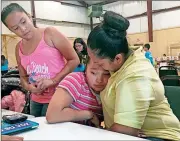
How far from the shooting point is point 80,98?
3.53 ft

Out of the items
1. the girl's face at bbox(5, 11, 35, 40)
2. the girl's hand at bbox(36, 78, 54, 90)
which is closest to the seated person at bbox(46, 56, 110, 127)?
the girl's hand at bbox(36, 78, 54, 90)

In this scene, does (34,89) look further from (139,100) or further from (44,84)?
(139,100)

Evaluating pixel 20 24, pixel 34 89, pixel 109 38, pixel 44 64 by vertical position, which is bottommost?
pixel 34 89

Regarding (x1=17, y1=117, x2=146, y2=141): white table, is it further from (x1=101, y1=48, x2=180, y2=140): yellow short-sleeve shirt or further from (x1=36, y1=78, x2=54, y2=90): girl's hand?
(x1=36, y1=78, x2=54, y2=90): girl's hand

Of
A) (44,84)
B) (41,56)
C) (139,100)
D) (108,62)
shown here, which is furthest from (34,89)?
(139,100)

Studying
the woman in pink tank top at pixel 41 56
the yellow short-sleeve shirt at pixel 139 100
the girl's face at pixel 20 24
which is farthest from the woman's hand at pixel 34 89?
the yellow short-sleeve shirt at pixel 139 100

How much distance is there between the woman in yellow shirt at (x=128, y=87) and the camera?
86cm

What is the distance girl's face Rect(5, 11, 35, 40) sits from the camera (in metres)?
1.32

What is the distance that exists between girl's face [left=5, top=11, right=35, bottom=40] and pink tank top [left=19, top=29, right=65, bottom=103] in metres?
0.09

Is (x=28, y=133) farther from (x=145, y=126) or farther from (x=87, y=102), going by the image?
(x=145, y=126)

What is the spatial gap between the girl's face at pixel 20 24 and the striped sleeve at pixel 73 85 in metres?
0.47

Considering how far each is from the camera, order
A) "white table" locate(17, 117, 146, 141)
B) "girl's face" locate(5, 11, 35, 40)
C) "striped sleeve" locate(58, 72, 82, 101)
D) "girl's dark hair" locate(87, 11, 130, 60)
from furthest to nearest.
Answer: "girl's face" locate(5, 11, 35, 40) < "striped sleeve" locate(58, 72, 82, 101) < "girl's dark hair" locate(87, 11, 130, 60) < "white table" locate(17, 117, 146, 141)

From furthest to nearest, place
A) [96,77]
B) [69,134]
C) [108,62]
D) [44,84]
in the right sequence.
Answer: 1. [44,84]
2. [96,77]
3. [108,62]
4. [69,134]

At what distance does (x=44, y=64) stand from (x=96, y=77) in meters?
0.42
